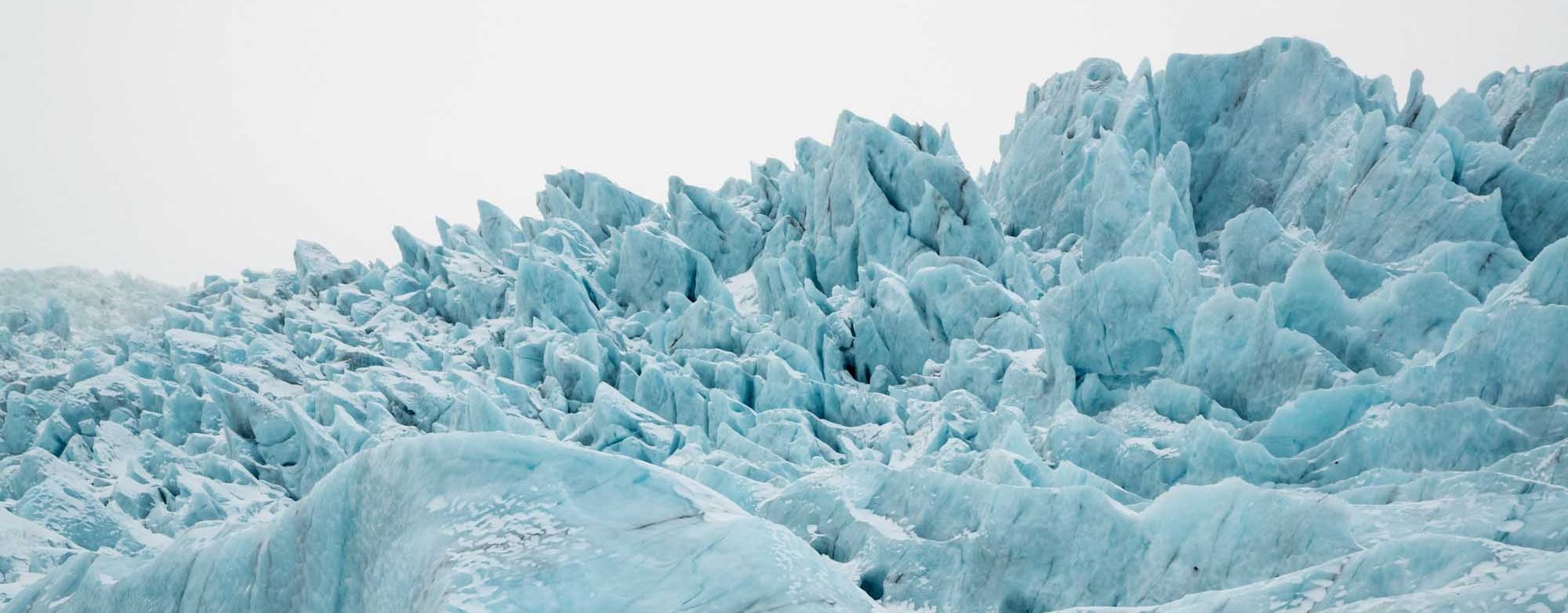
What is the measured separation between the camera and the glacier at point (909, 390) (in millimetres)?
4789

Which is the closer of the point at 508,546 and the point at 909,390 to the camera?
the point at 508,546

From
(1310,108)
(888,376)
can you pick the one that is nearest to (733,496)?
(888,376)

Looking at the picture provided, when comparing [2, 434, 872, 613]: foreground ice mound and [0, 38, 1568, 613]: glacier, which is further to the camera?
[0, 38, 1568, 613]: glacier

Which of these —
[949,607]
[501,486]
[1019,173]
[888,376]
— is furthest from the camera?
[1019,173]

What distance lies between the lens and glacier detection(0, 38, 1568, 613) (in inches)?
189

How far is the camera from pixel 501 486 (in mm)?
4738

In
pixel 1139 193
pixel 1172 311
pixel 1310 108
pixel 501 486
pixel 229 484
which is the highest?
pixel 1310 108

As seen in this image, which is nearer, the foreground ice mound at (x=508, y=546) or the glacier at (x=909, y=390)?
the foreground ice mound at (x=508, y=546)

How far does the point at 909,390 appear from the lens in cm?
1859

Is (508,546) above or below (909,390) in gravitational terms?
below

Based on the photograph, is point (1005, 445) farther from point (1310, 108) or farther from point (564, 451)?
point (1310, 108)

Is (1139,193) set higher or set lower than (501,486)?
higher

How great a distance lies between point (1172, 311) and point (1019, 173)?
14.0m

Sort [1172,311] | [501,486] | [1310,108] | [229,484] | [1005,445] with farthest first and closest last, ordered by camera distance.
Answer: [1310,108], [229,484], [1172,311], [1005,445], [501,486]
